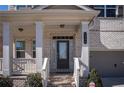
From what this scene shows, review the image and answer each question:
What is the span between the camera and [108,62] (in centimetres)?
2155

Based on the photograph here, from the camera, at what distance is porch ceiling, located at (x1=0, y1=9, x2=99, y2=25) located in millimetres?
14531

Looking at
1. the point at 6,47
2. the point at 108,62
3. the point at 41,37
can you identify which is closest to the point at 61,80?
the point at 41,37

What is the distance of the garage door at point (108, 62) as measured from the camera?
21.5 meters

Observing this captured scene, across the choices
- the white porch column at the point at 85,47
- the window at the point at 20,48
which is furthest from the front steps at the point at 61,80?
the window at the point at 20,48

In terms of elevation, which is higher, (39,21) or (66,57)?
(39,21)

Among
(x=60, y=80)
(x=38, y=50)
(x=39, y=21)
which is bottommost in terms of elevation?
(x=60, y=80)

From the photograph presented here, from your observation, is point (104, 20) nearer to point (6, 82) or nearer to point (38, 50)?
point (38, 50)

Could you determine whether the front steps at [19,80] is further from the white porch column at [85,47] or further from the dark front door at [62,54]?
the dark front door at [62,54]

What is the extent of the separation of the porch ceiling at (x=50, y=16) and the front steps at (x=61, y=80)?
2.94 meters

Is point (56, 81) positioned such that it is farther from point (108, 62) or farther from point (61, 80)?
point (108, 62)
